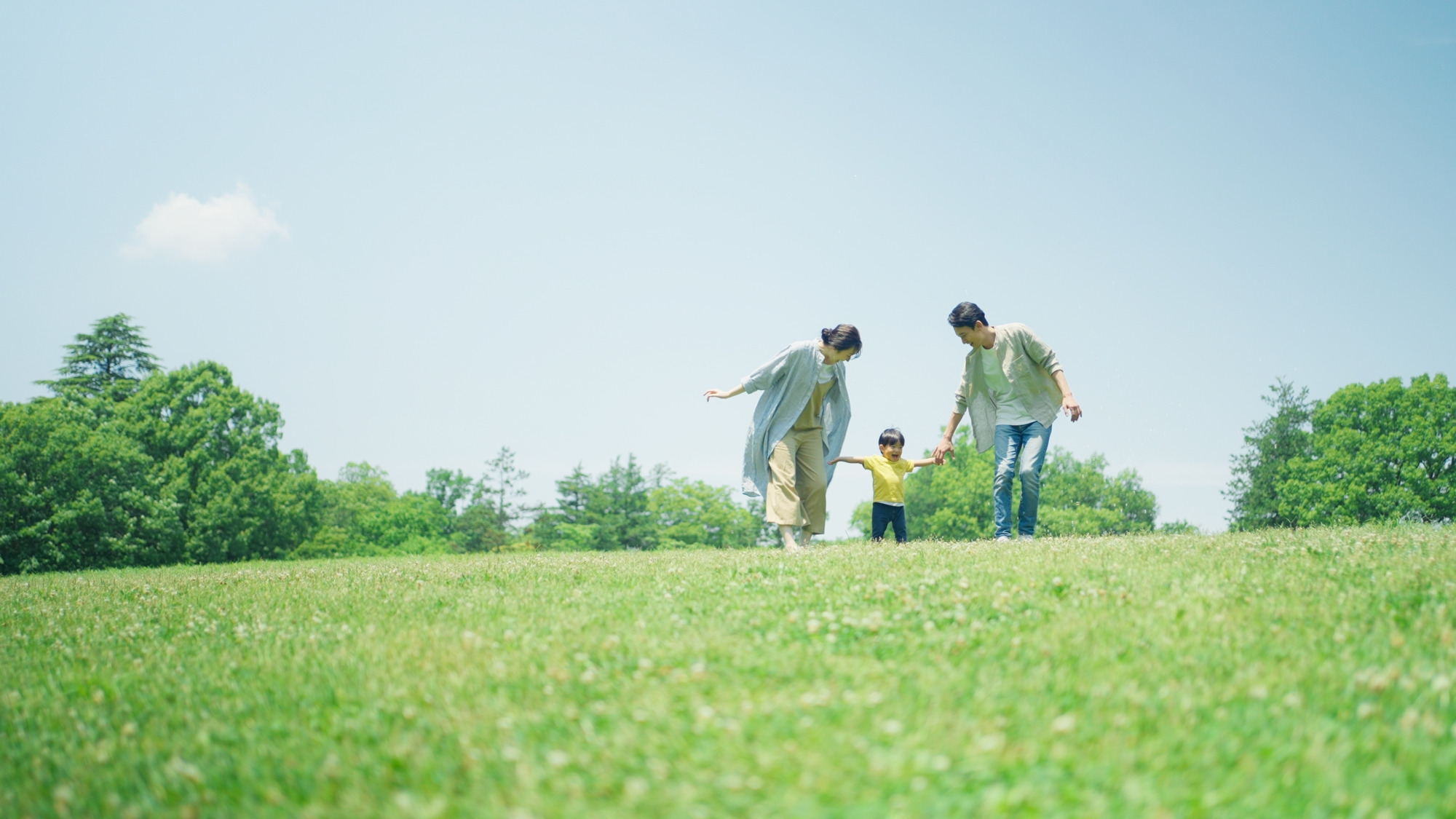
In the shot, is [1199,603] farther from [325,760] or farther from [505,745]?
[325,760]

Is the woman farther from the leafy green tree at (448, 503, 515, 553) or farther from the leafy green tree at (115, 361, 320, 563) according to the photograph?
the leafy green tree at (448, 503, 515, 553)

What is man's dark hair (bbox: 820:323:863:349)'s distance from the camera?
11.3m

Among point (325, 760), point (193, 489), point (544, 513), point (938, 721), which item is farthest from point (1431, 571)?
point (544, 513)

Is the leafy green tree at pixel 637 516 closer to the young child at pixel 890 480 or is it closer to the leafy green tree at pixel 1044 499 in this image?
the leafy green tree at pixel 1044 499

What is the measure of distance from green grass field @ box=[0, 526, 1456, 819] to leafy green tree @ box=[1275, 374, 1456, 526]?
47744mm

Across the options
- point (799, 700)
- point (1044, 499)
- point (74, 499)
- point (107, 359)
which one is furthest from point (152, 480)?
point (1044, 499)

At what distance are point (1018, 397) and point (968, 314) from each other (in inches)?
55.0

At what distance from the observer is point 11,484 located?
115 ft

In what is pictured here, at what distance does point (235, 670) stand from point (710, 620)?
3.08 metres

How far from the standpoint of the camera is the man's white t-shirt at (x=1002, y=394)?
11.7 metres

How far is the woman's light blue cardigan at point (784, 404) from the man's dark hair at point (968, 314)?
1803 mm

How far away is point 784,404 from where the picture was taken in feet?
38.4

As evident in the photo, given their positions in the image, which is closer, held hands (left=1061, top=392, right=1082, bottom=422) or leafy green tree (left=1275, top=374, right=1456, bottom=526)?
held hands (left=1061, top=392, right=1082, bottom=422)

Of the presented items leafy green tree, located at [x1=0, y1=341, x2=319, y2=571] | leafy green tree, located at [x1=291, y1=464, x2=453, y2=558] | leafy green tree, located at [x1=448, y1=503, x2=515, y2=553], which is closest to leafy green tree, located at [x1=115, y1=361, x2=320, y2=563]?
leafy green tree, located at [x1=0, y1=341, x2=319, y2=571]
